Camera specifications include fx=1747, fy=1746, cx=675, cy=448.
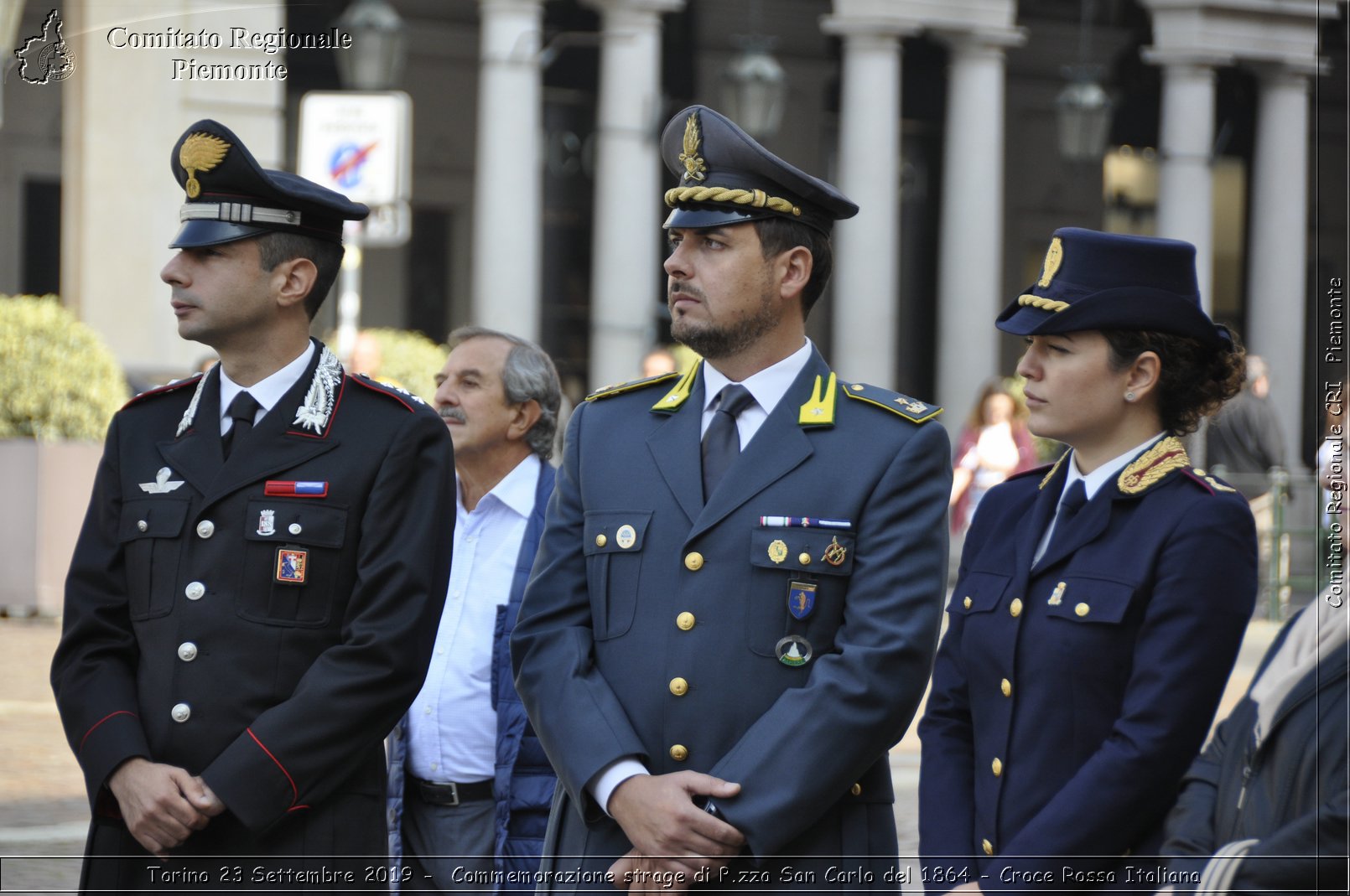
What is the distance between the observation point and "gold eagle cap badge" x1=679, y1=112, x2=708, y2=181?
380cm

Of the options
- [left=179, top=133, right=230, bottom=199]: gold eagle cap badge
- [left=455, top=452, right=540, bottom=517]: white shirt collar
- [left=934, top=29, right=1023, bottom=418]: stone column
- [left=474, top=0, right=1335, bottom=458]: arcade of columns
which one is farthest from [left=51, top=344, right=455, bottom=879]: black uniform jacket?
[left=934, top=29, right=1023, bottom=418]: stone column

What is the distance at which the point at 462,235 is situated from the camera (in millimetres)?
24438

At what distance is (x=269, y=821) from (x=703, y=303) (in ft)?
4.56

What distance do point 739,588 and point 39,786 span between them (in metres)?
5.47

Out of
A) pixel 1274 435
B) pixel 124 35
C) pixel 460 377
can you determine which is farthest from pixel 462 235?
pixel 460 377

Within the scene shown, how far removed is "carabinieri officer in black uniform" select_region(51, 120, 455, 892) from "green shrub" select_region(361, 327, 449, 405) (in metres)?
9.17

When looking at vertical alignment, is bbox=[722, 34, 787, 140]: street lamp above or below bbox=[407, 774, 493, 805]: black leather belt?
above

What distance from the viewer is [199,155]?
3928 mm

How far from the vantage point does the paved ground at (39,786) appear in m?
6.49

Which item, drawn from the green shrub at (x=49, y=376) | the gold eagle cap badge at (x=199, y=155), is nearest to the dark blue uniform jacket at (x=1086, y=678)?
the gold eagle cap badge at (x=199, y=155)

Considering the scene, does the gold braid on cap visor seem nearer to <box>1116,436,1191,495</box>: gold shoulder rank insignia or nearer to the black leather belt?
<box>1116,436,1191,495</box>: gold shoulder rank insignia

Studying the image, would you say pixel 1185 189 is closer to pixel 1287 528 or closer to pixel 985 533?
pixel 1287 528

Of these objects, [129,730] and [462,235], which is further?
[462,235]

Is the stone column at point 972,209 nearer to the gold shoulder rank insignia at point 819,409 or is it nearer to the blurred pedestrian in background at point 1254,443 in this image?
the blurred pedestrian in background at point 1254,443
